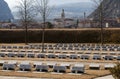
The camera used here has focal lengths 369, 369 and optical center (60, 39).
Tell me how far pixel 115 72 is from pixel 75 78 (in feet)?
16.5

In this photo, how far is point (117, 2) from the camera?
199 meters

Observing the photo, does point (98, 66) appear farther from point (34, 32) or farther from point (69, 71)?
point (34, 32)

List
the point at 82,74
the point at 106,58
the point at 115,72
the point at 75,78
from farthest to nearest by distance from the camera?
1. the point at 106,58
2. the point at 82,74
3. the point at 75,78
4. the point at 115,72

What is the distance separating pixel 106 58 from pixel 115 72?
15811 mm

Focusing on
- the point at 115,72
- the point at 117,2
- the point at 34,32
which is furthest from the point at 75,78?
the point at 117,2

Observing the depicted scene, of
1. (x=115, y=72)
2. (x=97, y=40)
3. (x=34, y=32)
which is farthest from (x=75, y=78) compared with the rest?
(x=34, y=32)

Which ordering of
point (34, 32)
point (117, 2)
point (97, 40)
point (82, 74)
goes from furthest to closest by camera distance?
point (117, 2)
point (34, 32)
point (97, 40)
point (82, 74)

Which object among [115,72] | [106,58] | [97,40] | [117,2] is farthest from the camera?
[117,2]

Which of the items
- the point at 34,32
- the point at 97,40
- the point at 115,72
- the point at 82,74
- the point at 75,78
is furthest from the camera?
Result: the point at 34,32

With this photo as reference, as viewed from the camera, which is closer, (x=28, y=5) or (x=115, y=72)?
(x=115, y=72)

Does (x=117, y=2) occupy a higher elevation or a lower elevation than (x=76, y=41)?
higher

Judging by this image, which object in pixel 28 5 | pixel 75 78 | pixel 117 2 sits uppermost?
pixel 117 2

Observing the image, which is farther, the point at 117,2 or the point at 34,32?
the point at 117,2

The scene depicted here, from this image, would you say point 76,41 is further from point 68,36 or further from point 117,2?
point 117,2
